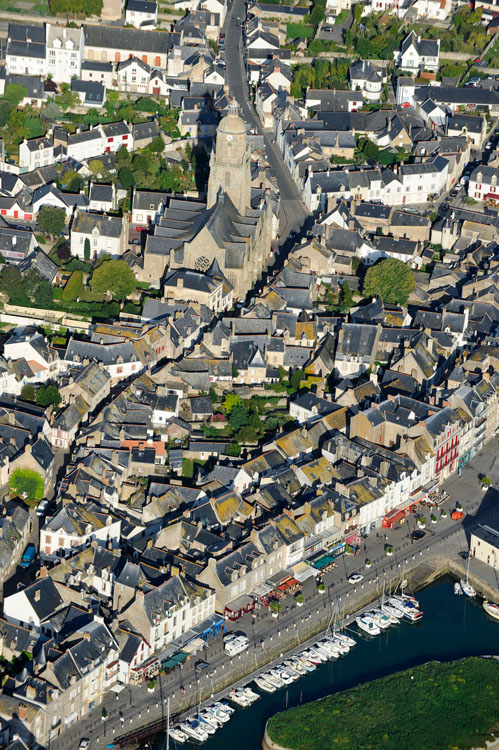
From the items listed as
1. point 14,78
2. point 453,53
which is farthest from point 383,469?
point 453,53

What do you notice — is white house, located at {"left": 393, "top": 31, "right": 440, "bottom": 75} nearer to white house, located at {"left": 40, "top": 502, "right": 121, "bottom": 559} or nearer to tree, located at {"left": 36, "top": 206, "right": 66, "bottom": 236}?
tree, located at {"left": 36, "top": 206, "right": 66, "bottom": 236}

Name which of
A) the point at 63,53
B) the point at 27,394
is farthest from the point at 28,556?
the point at 63,53

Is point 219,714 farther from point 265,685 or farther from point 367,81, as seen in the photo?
point 367,81

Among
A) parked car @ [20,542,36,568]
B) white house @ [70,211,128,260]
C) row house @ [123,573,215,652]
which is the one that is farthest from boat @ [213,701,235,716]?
white house @ [70,211,128,260]

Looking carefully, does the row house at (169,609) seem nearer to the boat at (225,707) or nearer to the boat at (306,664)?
the boat at (225,707)

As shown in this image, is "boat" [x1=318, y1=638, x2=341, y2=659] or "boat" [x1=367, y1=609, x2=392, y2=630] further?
"boat" [x1=367, y1=609, x2=392, y2=630]

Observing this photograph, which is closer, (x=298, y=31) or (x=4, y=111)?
(x=4, y=111)

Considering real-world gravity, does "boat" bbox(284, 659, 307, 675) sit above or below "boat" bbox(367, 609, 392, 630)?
below
